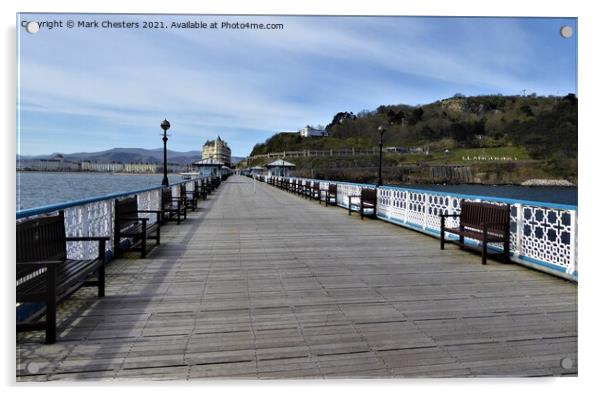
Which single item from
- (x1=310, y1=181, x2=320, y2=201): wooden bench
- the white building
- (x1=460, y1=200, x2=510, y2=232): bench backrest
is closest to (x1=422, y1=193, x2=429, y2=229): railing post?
(x1=460, y1=200, x2=510, y2=232): bench backrest

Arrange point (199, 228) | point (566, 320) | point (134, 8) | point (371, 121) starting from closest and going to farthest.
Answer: point (134, 8), point (566, 320), point (199, 228), point (371, 121)

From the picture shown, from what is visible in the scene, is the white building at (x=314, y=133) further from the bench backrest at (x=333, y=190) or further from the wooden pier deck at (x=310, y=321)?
the wooden pier deck at (x=310, y=321)

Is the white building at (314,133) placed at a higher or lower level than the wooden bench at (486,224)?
higher

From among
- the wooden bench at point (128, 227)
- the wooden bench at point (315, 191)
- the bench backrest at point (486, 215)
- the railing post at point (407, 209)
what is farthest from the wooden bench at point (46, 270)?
the wooden bench at point (315, 191)

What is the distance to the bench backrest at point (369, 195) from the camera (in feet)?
34.6

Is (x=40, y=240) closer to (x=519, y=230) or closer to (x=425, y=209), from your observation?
(x=519, y=230)

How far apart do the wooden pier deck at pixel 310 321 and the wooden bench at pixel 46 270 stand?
0.15 metres

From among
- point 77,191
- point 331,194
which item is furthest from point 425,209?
point 77,191

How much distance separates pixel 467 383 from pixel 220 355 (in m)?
1.44

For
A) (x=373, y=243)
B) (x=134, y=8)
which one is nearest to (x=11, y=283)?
(x=134, y=8)

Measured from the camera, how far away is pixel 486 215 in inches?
219

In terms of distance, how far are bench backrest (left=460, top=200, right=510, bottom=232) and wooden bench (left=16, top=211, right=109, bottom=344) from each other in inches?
179

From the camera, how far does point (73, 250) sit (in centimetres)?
464
